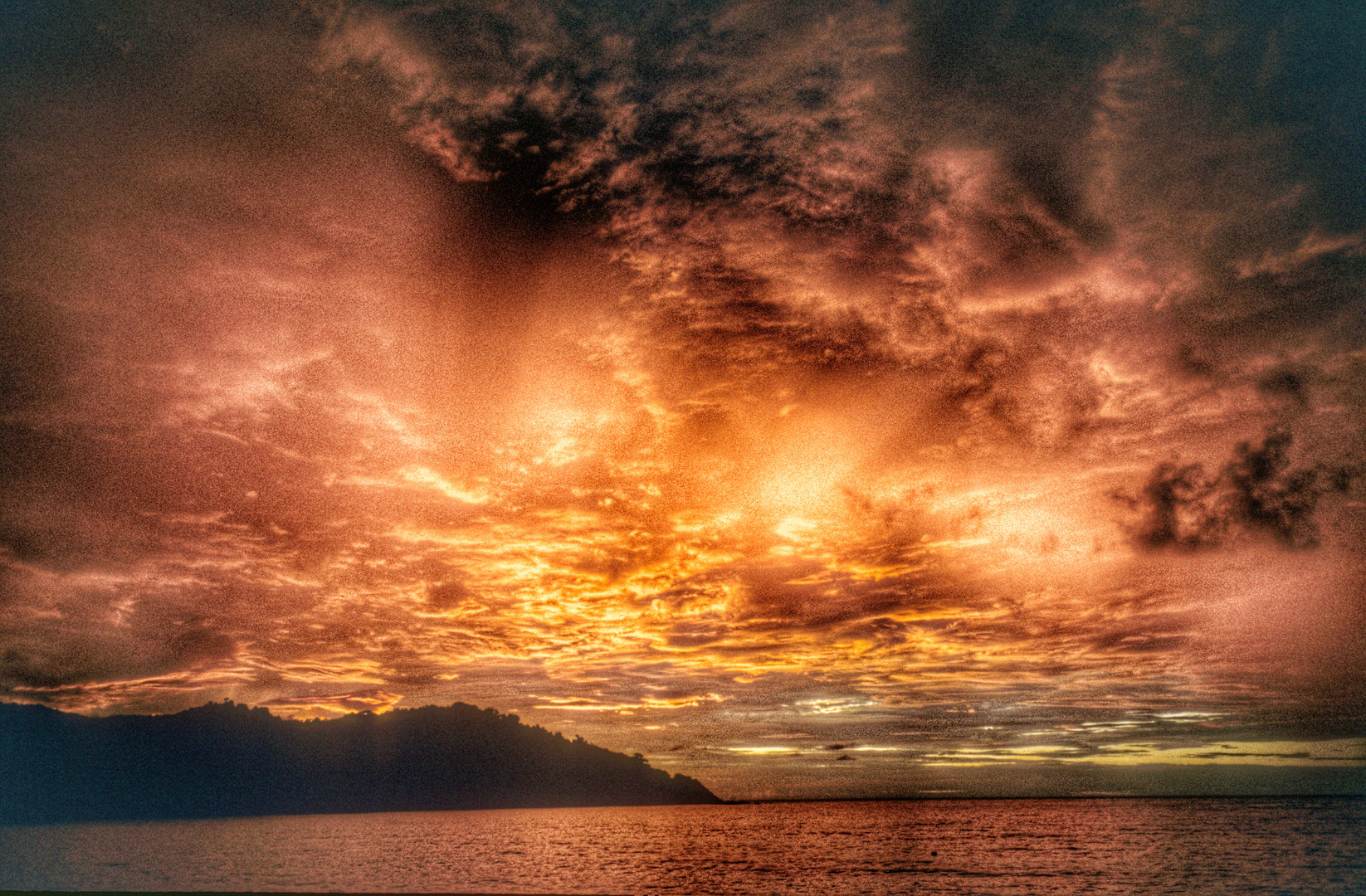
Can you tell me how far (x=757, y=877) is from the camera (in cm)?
8050

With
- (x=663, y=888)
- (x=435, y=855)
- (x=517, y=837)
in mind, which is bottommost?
(x=517, y=837)

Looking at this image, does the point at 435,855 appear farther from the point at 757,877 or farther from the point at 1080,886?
the point at 1080,886

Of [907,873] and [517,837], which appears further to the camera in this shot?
[517,837]

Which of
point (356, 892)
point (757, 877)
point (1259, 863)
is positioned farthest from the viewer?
point (1259, 863)

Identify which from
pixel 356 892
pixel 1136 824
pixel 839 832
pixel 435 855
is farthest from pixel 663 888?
pixel 1136 824

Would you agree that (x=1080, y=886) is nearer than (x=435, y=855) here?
Yes

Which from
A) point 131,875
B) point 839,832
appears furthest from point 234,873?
point 839,832

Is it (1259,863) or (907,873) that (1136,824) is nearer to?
(1259,863)

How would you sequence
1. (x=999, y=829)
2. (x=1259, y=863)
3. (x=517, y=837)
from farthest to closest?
(x=517, y=837) → (x=999, y=829) → (x=1259, y=863)

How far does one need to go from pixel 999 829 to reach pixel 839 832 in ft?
124

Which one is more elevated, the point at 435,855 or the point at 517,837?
the point at 435,855

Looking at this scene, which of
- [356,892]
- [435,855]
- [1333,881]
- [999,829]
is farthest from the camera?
[999,829]

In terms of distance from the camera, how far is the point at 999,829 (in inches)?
6501

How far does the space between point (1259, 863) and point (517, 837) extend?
156749mm
